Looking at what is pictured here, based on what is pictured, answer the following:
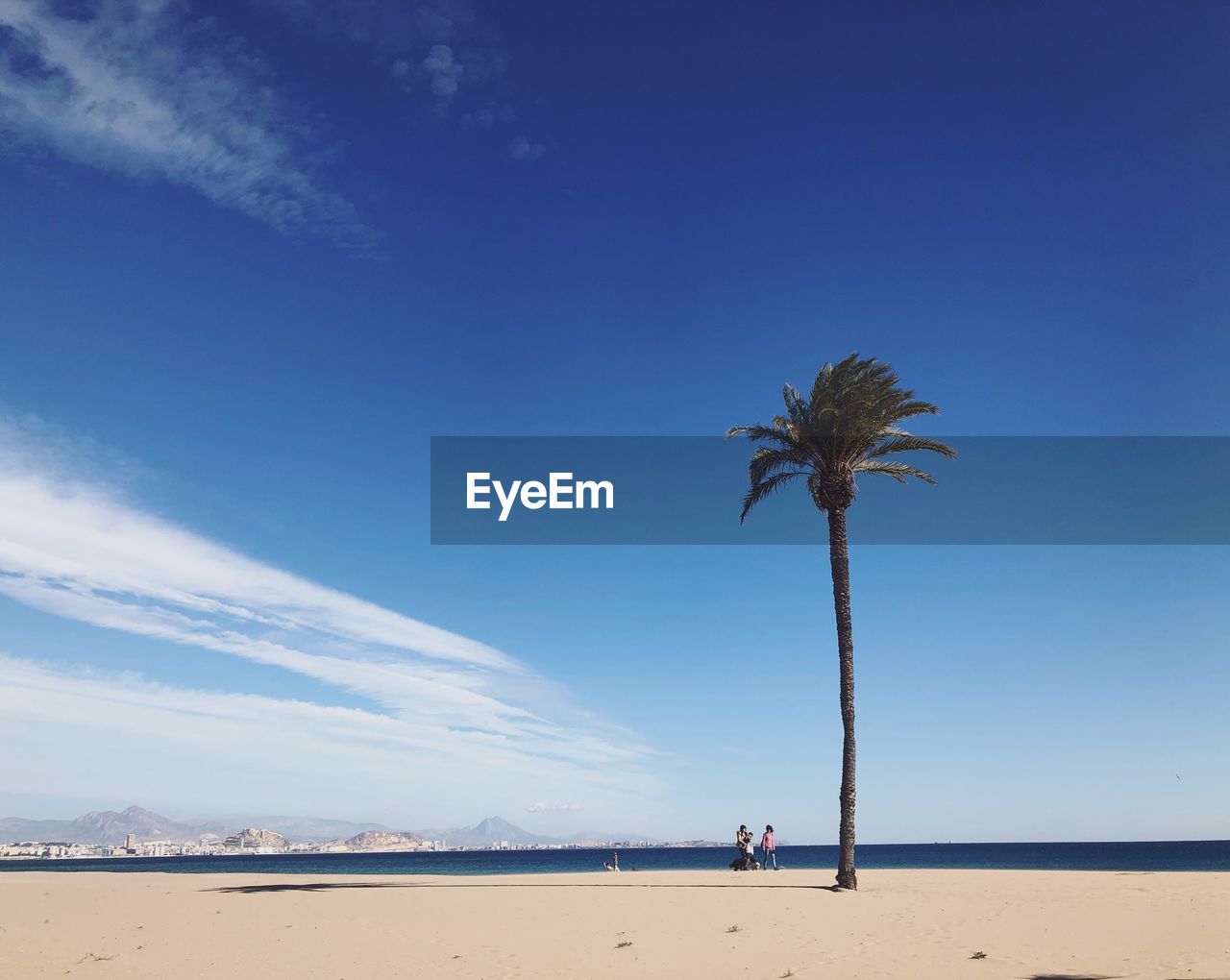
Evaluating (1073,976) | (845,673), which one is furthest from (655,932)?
(845,673)

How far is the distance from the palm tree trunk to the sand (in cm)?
118

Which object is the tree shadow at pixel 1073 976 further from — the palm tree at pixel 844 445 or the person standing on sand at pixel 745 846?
the person standing on sand at pixel 745 846

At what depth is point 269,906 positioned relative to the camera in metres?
23.6

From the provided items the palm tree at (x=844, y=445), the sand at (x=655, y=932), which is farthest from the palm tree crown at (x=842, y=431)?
the sand at (x=655, y=932)

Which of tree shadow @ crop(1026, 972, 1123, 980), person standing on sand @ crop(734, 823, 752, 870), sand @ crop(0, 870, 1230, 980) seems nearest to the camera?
tree shadow @ crop(1026, 972, 1123, 980)

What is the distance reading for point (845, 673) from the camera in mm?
27047

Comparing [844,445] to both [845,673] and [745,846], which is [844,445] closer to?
[845,673]

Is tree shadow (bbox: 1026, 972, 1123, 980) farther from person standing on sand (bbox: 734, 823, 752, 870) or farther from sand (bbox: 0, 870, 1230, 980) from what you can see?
person standing on sand (bbox: 734, 823, 752, 870)

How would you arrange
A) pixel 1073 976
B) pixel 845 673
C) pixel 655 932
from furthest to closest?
pixel 845 673, pixel 655 932, pixel 1073 976

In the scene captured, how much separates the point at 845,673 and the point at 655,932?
11906mm

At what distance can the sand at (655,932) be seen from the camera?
14.3 metres

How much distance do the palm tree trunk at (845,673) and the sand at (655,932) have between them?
1.18m

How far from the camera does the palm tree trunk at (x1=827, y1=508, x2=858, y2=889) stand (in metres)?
25.6

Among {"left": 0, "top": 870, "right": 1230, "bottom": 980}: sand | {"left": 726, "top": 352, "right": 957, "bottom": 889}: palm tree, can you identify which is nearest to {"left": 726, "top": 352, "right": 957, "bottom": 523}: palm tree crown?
{"left": 726, "top": 352, "right": 957, "bottom": 889}: palm tree
